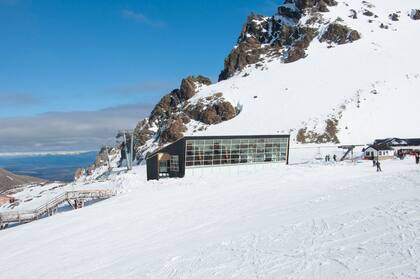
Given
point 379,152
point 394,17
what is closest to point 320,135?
point 379,152

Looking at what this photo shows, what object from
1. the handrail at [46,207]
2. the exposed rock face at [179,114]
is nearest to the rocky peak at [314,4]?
the exposed rock face at [179,114]

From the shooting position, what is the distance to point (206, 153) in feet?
165

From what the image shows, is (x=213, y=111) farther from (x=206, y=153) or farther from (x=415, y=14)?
(x=415, y=14)

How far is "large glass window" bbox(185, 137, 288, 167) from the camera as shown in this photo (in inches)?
1953

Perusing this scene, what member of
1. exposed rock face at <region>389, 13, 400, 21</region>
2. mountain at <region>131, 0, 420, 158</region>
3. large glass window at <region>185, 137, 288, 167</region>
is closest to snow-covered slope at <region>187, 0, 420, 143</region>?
mountain at <region>131, 0, 420, 158</region>

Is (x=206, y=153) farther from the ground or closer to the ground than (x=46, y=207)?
farther from the ground

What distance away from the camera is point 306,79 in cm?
11300

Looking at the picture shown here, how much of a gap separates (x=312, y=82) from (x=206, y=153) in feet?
226

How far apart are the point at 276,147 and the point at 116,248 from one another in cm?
3942

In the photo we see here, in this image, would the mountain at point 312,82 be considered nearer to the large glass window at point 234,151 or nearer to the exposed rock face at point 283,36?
Answer: the exposed rock face at point 283,36

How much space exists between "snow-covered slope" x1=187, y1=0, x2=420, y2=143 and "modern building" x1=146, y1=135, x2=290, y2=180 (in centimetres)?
3725

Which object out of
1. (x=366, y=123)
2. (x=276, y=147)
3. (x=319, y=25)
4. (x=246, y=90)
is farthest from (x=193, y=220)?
(x=319, y=25)

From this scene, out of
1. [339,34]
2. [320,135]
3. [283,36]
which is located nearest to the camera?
[320,135]

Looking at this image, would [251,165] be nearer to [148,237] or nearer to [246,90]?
[148,237]
